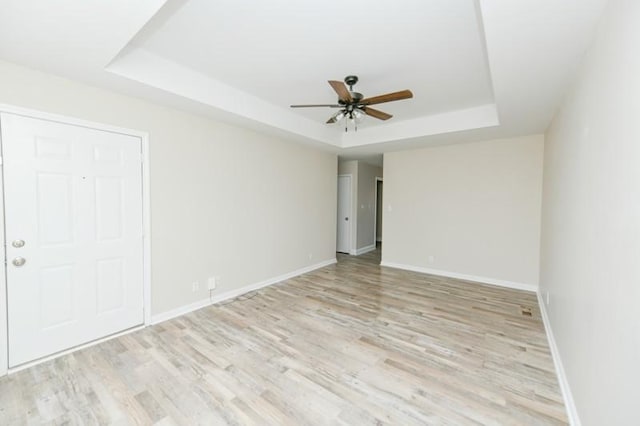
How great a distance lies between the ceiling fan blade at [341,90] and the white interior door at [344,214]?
4.13 metres

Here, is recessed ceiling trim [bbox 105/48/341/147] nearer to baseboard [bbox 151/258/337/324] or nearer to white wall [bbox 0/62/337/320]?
white wall [bbox 0/62/337/320]

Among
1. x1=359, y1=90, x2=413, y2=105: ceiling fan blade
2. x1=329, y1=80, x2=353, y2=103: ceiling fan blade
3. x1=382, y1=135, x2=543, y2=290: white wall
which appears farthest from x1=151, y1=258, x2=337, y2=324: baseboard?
x1=359, y1=90, x2=413, y2=105: ceiling fan blade

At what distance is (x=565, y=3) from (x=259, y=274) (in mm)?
4149

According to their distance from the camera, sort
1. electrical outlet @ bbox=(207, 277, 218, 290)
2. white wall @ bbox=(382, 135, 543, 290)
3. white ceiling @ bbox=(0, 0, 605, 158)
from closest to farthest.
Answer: white ceiling @ bbox=(0, 0, 605, 158) → electrical outlet @ bbox=(207, 277, 218, 290) → white wall @ bbox=(382, 135, 543, 290)

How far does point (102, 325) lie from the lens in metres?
2.67

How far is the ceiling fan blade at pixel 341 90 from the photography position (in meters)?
2.36

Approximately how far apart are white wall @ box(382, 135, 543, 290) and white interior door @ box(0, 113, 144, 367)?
4.40m

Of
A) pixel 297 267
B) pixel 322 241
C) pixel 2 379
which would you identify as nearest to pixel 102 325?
pixel 2 379

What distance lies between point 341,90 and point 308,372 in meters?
2.41

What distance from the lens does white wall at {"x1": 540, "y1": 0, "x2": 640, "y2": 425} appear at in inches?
43.0

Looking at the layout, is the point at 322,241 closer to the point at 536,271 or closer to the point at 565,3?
the point at 536,271

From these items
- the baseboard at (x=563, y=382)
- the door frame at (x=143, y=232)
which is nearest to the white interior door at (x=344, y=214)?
the baseboard at (x=563, y=382)

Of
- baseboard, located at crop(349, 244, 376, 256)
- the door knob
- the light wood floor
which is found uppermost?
the door knob

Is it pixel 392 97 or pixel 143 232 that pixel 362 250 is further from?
pixel 143 232
